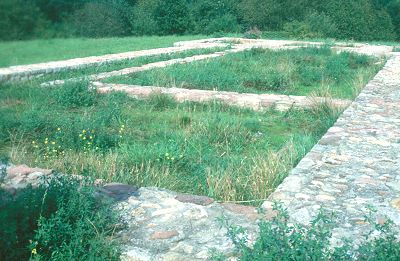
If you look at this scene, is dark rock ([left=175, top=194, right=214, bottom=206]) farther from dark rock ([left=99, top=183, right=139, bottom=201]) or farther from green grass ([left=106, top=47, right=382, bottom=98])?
green grass ([left=106, top=47, right=382, bottom=98])

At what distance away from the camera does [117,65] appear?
39.8 feet

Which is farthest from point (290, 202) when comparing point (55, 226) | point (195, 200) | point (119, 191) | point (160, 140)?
point (160, 140)

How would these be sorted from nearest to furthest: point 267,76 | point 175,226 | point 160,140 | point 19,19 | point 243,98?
point 19,19, point 175,226, point 160,140, point 243,98, point 267,76

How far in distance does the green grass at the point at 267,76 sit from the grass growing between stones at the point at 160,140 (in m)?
1.49

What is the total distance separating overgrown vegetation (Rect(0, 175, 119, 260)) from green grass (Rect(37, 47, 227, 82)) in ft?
22.1

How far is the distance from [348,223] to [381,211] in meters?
0.35

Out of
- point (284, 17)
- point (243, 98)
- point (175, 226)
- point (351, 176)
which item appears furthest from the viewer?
point (284, 17)

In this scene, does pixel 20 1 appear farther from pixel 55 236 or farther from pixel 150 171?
pixel 150 171

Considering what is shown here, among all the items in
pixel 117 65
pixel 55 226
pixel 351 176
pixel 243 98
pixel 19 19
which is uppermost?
pixel 19 19

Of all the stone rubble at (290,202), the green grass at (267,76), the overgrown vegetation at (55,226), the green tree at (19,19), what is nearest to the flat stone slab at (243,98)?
the green grass at (267,76)

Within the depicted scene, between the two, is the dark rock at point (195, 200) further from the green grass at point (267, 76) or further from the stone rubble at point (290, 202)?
the green grass at point (267, 76)

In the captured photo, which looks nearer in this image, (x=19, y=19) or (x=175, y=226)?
(x=19, y=19)

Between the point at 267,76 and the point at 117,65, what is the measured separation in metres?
4.45

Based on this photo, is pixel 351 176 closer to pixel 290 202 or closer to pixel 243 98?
pixel 290 202
